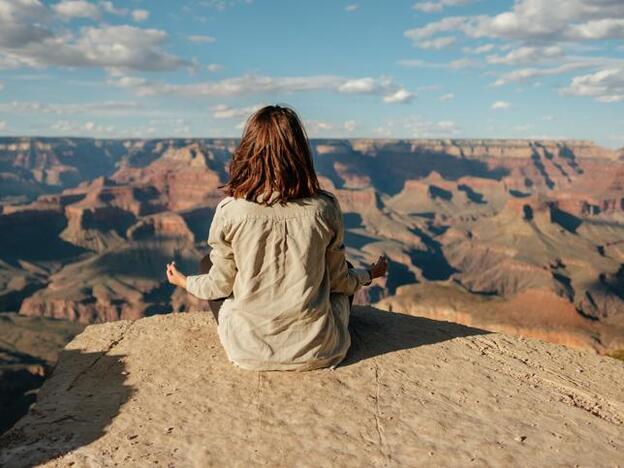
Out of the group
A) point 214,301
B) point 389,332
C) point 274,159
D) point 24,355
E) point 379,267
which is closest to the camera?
point 274,159

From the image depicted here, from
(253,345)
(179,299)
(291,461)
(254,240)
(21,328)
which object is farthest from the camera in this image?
(179,299)

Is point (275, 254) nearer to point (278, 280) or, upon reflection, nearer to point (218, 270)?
point (278, 280)

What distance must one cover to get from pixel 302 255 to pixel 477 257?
174 metres

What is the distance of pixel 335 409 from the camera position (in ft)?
18.2

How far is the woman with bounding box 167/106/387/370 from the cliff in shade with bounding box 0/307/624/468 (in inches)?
20.2

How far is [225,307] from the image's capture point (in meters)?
6.11

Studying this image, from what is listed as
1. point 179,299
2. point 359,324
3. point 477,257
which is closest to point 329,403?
point 359,324

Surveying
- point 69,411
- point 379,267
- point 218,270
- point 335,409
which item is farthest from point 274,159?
point 69,411

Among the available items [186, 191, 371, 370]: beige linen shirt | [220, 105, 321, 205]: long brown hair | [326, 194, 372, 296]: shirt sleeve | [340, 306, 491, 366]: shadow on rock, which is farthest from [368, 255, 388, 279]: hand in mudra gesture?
[220, 105, 321, 205]: long brown hair

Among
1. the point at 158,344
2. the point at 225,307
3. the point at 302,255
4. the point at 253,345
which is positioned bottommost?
the point at 158,344

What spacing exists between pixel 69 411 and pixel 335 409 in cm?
302

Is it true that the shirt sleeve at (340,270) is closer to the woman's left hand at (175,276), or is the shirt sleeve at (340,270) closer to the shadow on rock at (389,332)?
the shadow on rock at (389,332)

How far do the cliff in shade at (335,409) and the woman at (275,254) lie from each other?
512 millimetres

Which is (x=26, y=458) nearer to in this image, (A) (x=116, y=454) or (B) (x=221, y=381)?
(A) (x=116, y=454)
